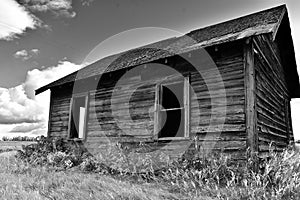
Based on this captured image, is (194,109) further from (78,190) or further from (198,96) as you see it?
(78,190)

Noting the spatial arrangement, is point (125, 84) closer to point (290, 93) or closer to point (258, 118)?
point (258, 118)

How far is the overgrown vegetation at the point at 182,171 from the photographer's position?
4797mm

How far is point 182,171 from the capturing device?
20.2 feet

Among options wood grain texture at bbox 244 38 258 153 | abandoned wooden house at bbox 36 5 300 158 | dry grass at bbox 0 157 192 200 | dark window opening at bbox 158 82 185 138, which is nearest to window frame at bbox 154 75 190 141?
abandoned wooden house at bbox 36 5 300 158

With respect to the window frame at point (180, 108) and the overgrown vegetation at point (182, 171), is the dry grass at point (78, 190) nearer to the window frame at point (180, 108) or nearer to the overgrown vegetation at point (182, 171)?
the overgrown vegetation at point (182, 171)

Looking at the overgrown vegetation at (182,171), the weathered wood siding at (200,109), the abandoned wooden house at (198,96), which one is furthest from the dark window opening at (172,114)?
the overgrown vegetation at (182,171)

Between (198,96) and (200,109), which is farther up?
(198,96)

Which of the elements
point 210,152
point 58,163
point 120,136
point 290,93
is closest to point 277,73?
point 290,93

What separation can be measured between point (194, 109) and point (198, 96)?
1.22ft

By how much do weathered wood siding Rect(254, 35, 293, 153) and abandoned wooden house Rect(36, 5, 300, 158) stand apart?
3 centimetres

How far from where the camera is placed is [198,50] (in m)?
7.82

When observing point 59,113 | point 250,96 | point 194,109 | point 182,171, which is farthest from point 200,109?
point 59,113

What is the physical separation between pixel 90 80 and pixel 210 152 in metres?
5.77

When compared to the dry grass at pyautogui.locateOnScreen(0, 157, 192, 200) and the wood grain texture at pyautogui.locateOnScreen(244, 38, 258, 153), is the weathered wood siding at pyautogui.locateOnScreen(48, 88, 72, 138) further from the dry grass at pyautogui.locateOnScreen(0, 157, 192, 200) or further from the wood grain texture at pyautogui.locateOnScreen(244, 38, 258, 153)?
the wood grain texture at pyautogui.locateOnScreen(244, 38, 258, 153)
